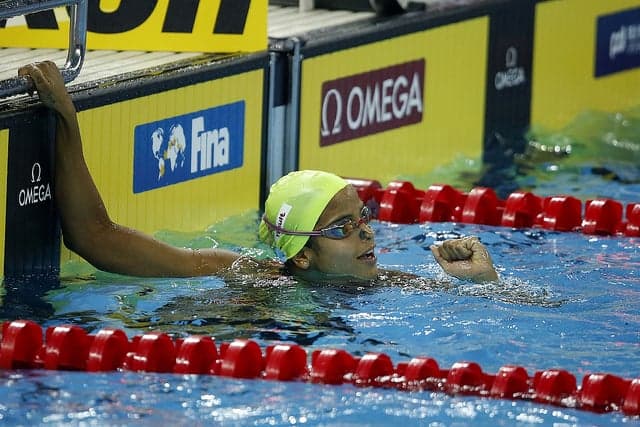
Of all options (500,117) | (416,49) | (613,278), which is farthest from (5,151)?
(500,117)

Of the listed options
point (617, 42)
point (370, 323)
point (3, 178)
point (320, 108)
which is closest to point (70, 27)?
point (3, 178)

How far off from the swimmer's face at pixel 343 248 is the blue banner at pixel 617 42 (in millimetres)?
4034

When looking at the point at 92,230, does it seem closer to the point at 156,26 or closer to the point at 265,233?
the point at 265,233

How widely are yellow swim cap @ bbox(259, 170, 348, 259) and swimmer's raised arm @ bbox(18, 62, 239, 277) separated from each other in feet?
0.76

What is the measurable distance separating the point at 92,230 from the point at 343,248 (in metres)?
0.82

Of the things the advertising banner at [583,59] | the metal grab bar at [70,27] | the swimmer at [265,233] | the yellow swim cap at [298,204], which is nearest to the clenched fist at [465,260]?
the swimmer at [265,233]

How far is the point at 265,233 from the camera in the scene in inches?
196

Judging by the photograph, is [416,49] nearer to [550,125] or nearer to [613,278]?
[550,125]

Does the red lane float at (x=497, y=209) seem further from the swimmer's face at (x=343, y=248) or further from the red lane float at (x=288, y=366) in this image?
the red lane float at (x=288, y=366)

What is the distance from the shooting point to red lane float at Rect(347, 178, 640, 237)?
242 inches

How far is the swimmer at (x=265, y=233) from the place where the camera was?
4.88 meters

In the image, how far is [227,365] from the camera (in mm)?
4180

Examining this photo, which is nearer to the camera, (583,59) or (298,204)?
(298,204)

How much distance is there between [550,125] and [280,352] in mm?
4383
